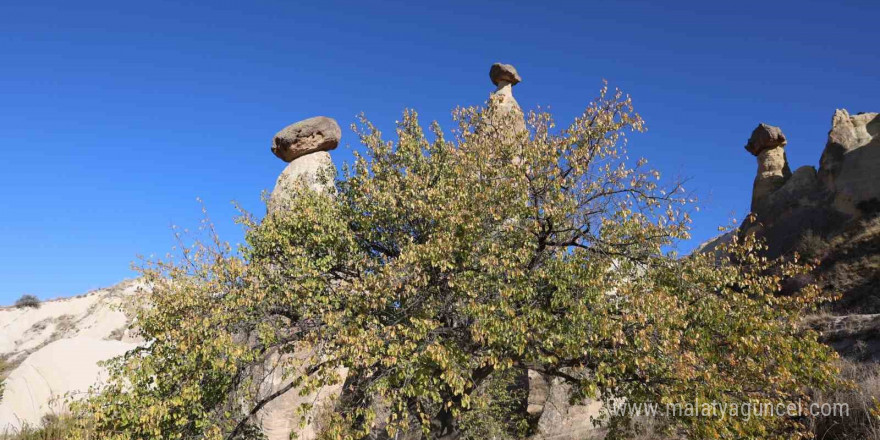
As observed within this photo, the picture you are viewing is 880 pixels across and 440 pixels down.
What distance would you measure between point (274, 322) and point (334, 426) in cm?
356

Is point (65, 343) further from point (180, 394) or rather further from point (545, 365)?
point (545, 365)

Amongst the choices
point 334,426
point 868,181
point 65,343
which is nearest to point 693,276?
point 334,426

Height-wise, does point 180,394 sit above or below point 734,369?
below

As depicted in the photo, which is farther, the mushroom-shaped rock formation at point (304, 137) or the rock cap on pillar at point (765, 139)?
the rock cap on pillar at point (765, 139)

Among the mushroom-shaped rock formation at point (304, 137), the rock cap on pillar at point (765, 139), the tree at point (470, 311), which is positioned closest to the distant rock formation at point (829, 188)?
the rock cap on pillar at point (765, 139)

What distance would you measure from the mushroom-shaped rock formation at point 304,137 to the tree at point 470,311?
1760 cm

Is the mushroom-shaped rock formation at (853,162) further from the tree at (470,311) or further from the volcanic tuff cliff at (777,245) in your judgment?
the tree at (470,311)

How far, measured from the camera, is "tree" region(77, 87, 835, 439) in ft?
32.1

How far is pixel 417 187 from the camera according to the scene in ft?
43.1

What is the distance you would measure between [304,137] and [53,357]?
16833mm

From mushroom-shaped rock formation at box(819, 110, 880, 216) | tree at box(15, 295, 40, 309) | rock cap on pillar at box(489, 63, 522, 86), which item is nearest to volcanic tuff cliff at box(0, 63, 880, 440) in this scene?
mushroom-shaped rock formation at box(819, 110, 880, 216)

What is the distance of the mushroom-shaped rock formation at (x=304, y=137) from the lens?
101ft

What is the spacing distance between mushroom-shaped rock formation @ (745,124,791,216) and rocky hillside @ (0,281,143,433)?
36.8m

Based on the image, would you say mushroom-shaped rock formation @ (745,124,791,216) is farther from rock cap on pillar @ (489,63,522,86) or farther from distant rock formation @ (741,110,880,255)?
rock cap on pillar @ (489,63,522,86)
